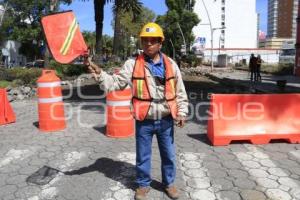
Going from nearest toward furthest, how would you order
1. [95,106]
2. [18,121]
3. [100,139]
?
[100,139]
[18,121]
[95,106]

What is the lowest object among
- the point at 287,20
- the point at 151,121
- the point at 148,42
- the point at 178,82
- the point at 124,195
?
the point at 124,195

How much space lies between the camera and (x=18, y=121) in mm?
10430

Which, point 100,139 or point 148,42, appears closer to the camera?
point 148,42

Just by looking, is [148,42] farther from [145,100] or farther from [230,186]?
[230,186]

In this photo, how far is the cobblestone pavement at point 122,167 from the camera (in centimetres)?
536

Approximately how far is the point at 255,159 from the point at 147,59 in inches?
113

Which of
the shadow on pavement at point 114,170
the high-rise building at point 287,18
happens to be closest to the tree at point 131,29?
the shadow on pavement at point 114,170

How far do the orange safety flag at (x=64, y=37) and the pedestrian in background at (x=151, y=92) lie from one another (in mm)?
285

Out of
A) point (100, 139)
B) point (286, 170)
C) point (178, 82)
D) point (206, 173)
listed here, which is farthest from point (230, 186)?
point (100, 139)

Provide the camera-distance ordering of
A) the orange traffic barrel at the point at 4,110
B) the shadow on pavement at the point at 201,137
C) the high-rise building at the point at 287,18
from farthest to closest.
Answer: the high-rise building at the point at 287,18 → the orange traffic barrel at the point at 4,110 → the shadow on pavement at the point at 201,137

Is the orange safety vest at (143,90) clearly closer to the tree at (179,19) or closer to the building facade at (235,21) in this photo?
the tree at (179,19)

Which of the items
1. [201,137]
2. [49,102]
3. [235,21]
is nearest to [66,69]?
[49,102]

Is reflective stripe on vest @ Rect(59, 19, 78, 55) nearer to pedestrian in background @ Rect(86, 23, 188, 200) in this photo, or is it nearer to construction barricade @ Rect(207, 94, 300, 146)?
pedestrian in background @ Rect(86, 23, 188, 200)

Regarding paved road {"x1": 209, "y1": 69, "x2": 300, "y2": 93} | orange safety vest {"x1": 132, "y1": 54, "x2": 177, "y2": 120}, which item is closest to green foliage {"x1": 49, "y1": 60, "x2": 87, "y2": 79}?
paved road {"x1": 209, "y1": 69, "x2": 300, "y2": 93}
